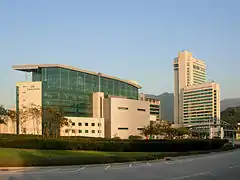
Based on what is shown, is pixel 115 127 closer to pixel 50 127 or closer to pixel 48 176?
pixel 50 127

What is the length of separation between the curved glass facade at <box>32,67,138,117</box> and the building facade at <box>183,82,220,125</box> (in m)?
67.0

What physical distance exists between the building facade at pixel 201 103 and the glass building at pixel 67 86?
67157mm

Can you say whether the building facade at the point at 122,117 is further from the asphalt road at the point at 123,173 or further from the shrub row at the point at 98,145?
the asphalt road at the point at 123,173

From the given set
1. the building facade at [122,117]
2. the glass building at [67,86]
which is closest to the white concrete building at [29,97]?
the glass building at [67,86]

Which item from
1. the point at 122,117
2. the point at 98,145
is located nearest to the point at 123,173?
the point at 98,145

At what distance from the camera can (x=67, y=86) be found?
105500mm

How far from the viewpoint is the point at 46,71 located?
102 metres

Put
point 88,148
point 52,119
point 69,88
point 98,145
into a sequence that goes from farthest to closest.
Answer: point 69,88
point 52,119
point 98,145
point 88,148

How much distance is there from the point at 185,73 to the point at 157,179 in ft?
612

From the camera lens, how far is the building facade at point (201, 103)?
167 m

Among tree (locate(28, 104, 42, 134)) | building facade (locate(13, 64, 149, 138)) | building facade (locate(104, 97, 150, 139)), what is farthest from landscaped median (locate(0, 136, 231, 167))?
building facade (locate(104, 97, 150, 139))

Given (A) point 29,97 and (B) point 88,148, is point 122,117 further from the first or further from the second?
(B) point 88,148

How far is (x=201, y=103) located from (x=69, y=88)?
8704cm

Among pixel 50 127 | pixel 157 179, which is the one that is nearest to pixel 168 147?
pixel 157 179
